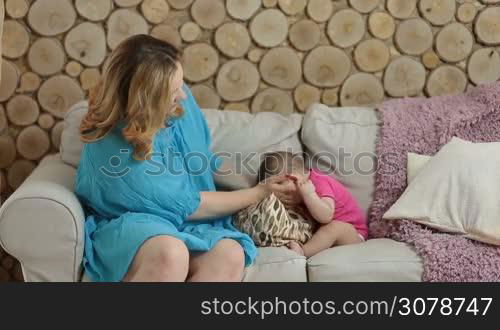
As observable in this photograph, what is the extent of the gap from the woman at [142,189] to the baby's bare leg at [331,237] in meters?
0.26

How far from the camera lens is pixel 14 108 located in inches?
107

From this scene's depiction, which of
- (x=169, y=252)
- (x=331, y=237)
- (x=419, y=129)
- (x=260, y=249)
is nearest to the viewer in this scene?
(x=169, y=252)

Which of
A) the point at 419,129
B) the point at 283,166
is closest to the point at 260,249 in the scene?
the point at 283,166

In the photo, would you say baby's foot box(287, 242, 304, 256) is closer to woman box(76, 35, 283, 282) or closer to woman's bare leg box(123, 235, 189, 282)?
woman box(76, 35, 283, 282)

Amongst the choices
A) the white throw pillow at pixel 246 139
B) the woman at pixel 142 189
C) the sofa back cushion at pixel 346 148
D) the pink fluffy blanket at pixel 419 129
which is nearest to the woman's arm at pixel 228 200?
the woman at pixel 142 189

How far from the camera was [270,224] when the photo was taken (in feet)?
7.36

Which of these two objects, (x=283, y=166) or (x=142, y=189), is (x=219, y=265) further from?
(x=283, y=166)

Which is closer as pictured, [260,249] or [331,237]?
[260,249]

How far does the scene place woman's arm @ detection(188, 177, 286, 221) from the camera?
2.25 metres

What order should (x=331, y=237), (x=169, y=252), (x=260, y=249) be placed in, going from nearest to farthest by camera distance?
(x=169, y=252), (x=260, y=249), (x=331, y=237)

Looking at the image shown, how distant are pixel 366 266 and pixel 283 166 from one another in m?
0.49

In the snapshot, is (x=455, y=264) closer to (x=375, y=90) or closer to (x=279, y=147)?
(x=279, y=147)

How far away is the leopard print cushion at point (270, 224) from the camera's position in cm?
225

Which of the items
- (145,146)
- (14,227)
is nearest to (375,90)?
(145,146)
